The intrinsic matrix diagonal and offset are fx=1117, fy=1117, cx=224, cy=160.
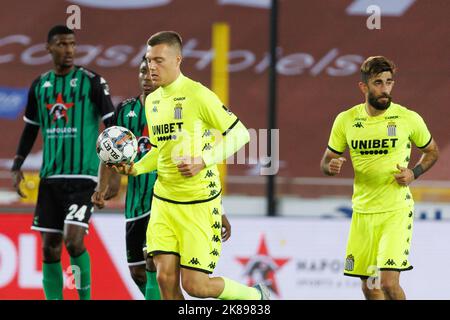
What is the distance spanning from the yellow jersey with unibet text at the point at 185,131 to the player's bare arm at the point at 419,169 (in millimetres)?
1235

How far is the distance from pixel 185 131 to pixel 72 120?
5.82 ft

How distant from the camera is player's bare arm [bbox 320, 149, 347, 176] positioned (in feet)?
22.9

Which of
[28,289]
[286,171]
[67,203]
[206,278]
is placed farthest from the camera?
[286,171]

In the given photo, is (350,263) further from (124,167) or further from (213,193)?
(124,167)

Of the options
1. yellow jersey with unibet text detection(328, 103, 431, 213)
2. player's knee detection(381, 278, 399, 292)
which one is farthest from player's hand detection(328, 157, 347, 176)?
player's knee detection(381, 278, 399, 292)

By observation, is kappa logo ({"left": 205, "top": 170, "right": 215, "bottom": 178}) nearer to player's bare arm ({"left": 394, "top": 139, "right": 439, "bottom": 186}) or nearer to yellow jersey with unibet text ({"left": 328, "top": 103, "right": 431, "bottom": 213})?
yellow jersey with unibet text ({"left": 328, "top": 103, "right": 431, "bottom": 213})

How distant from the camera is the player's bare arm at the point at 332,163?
6992mm

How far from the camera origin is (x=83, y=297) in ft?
26.8

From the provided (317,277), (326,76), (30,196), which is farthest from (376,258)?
(326,76)

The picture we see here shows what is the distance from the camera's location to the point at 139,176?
774cm

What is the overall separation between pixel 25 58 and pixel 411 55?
13.1 feet

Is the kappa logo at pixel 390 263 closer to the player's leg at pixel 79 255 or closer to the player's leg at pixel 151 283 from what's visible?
the player's leg at pixel 151 283

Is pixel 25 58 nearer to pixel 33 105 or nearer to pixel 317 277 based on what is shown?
pixel 33 105

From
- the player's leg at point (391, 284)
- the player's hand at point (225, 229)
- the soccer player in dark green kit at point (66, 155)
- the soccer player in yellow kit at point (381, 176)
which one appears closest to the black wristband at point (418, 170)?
the soccer player in yellow kit at point (381, 176)
